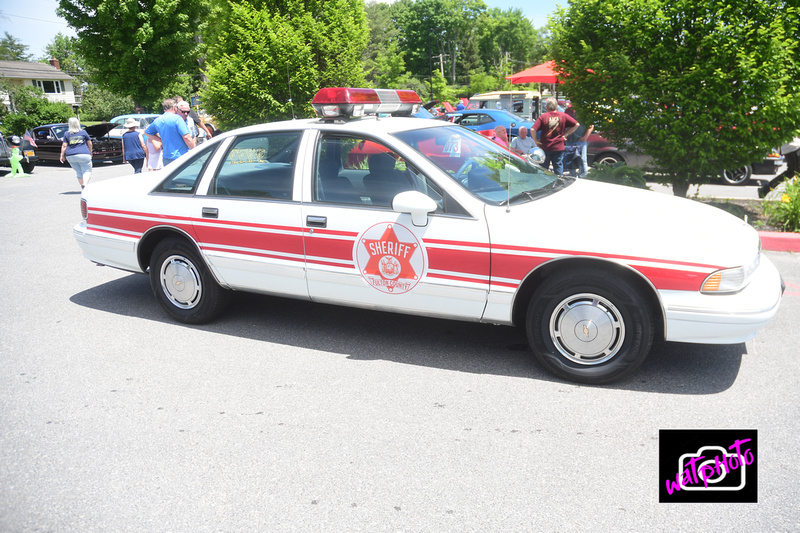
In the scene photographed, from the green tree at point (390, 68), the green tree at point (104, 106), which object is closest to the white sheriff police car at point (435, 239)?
the green tree at point (390, 68)

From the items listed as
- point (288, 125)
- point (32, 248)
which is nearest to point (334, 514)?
point (288, 125)

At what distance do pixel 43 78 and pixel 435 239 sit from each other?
82209 millimetres

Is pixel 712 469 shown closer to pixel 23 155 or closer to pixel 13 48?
pixel 23 155

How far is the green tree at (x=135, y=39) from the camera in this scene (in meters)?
28.8

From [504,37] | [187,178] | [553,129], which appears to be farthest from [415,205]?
[504,37]

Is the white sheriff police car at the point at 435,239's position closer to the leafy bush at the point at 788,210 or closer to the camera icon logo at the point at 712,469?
the camera icon logo at the point at 712,469

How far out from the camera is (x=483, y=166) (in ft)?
14.8

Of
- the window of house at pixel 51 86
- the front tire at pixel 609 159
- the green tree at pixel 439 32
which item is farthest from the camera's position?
the green tree at pixel 439 32

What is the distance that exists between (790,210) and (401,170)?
19.4 feet

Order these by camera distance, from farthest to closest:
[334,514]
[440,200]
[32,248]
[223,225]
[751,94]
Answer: [32,248] → [751,94] → [223,225] → [440,200] → [334,514]

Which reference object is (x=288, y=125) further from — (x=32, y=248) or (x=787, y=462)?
(x=32, y=248)

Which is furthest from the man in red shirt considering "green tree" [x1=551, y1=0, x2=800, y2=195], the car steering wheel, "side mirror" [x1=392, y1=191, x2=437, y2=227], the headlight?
the headlight

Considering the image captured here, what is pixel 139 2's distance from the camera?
29344 millimetres

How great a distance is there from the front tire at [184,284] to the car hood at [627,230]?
241 centimetres
